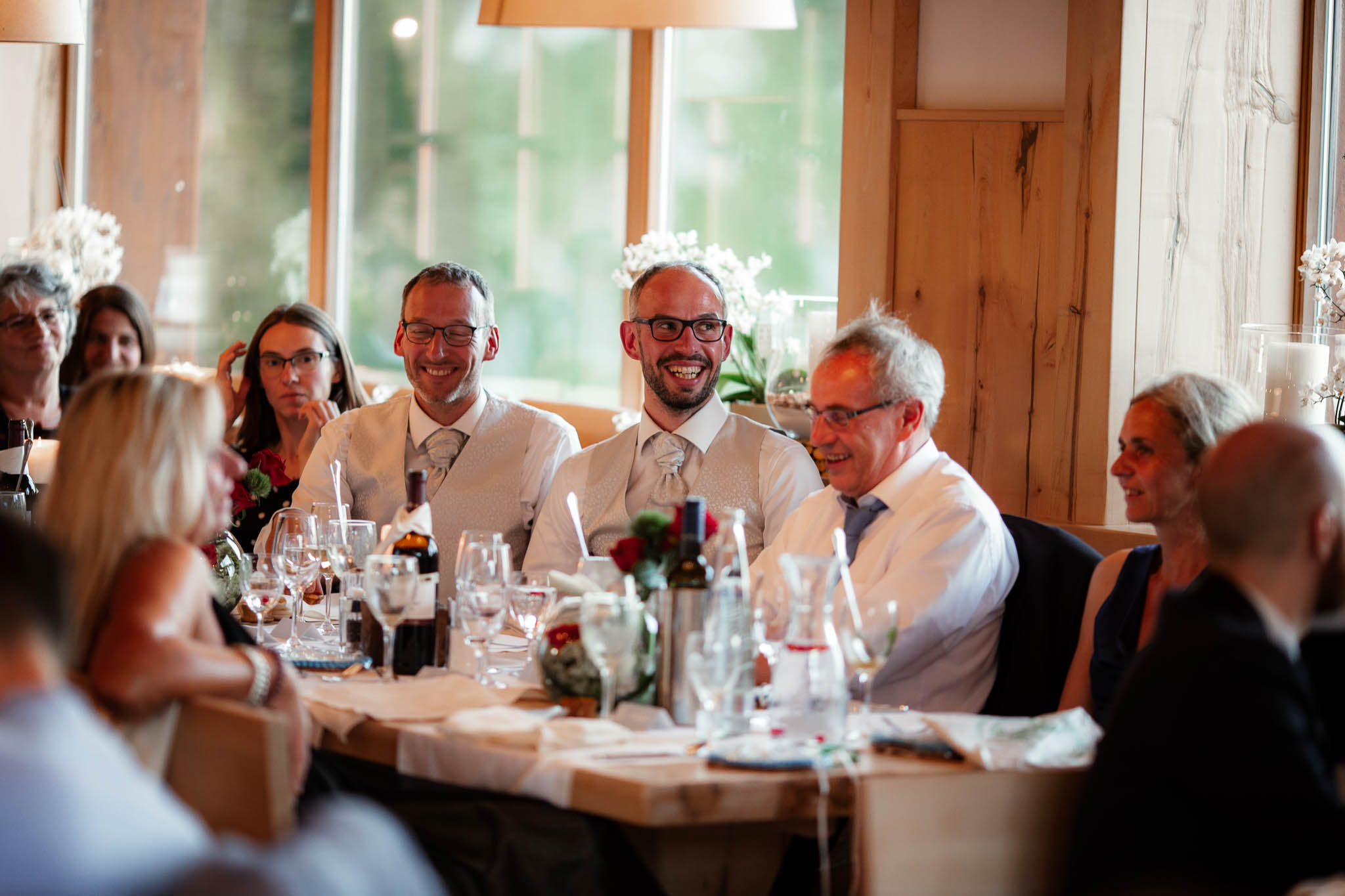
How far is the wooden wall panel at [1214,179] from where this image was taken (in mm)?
3277

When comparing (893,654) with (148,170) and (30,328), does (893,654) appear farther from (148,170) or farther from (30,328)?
(148,170)

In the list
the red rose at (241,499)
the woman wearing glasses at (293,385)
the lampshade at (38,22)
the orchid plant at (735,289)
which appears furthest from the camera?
the orchid plant at (735,289)

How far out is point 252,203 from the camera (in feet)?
22.4

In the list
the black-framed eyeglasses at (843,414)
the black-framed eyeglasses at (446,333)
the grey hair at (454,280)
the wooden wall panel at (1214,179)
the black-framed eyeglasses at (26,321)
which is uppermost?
the wooden wall panel at (1214,179)

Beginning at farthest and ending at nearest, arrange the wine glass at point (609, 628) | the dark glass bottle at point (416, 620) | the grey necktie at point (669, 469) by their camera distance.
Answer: the grey necktie at point (669, 469) < the dark glass bottle at point (416, 620) < the wine glass at point (609, 628)

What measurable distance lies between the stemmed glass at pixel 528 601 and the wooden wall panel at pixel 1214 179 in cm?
165

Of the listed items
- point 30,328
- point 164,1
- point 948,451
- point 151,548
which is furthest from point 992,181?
point 164,1

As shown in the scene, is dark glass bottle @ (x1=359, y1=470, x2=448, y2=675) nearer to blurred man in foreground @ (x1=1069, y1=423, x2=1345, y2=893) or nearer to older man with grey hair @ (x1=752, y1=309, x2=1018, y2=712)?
older man with grey hair @ (x1=752, y1=309, x2=1018, y2=712)

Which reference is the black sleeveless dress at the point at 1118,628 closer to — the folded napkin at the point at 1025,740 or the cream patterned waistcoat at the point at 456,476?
the folded napkin at the point at 1025,740

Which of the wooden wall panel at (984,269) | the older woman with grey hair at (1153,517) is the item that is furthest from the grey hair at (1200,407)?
the wooden wall panel at (984,269)

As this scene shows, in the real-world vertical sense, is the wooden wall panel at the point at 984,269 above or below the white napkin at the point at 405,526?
above

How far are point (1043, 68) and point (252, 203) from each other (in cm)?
436

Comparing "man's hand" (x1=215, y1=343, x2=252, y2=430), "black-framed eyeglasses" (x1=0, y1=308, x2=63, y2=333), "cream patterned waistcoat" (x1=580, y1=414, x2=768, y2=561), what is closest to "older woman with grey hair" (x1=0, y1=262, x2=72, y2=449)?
"black-framed eyeglasses" (x1=0, y1=308, x2=63, y2=333)

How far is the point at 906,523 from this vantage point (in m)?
2.66
